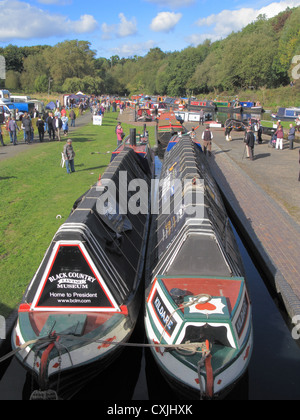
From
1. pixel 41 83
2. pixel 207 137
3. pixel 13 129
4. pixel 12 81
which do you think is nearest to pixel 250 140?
pixel 207 137

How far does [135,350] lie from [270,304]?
11.3ft

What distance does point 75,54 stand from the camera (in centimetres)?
8675

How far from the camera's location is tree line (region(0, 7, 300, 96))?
63656 mm

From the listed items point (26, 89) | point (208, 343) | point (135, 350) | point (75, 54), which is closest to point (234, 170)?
point (135, 350)

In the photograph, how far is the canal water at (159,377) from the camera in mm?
5922

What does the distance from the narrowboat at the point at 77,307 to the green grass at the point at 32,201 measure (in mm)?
1408

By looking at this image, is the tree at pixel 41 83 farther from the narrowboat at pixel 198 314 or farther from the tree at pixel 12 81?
the narrowboat at pixel 198 314

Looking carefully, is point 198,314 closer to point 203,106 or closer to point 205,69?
point 203,106

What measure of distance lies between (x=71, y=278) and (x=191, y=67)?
329 feet

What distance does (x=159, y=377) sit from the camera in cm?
644

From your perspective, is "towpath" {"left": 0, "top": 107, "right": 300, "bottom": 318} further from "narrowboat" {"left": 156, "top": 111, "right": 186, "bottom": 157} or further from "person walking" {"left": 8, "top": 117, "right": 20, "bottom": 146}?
"narrowboat" {"left": 156, "top": 111, "right": 186, "bottom": 157}

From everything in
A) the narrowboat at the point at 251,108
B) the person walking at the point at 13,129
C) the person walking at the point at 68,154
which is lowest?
the person walking at the point at 68,154

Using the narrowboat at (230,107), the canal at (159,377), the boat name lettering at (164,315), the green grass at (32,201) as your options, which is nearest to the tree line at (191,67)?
the narrowboat at (230,107)
